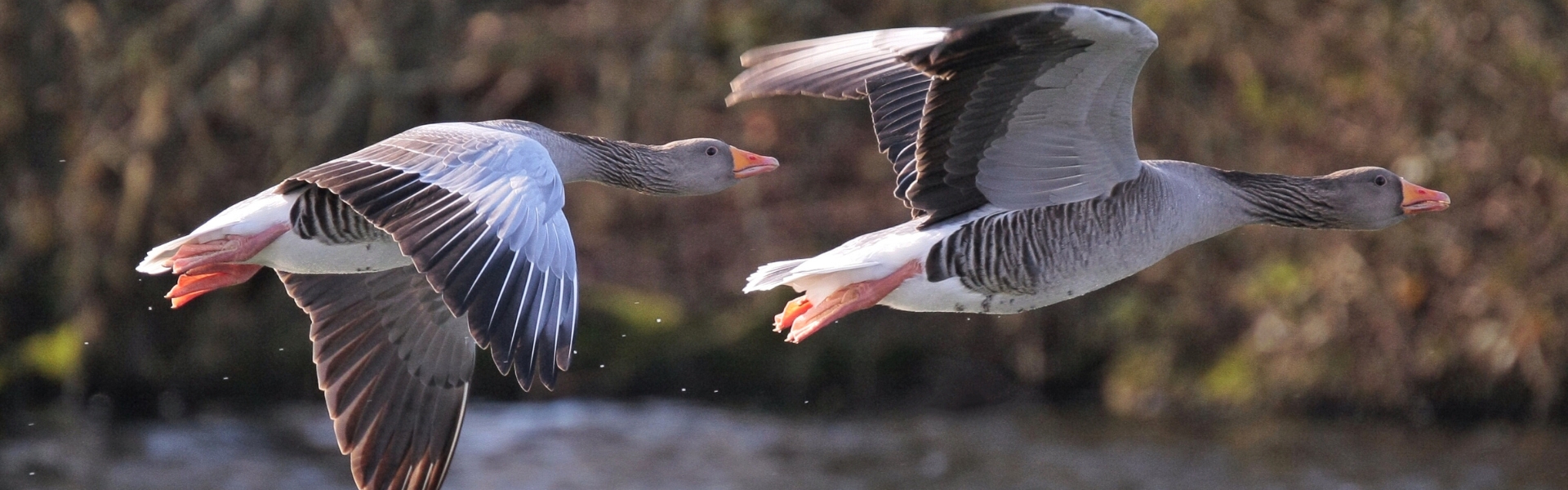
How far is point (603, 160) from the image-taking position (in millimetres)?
7801

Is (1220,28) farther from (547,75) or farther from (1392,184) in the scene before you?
(1392,184)

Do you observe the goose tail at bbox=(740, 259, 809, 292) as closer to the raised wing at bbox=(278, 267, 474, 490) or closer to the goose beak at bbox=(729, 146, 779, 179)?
the goose beak at bbox=(729, 146, 779, 179)

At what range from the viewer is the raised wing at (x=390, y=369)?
7703mm

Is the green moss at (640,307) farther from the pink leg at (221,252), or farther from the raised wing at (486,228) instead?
the raised wing at (486,228)

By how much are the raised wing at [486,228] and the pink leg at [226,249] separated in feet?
1.82

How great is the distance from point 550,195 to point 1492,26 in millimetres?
10889

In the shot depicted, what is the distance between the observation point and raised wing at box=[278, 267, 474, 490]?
7703 millimetres

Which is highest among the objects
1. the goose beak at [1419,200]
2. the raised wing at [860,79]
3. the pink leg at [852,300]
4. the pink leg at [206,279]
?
the raised wing at [860,79]

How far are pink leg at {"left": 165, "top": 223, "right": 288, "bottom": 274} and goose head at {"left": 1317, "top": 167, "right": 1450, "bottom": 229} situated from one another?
422 centimetres

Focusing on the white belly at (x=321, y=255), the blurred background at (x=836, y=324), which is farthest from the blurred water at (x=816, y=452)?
the white belly at (x=321, y=255)

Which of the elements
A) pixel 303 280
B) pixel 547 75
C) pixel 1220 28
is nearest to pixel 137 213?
pixel 547 75

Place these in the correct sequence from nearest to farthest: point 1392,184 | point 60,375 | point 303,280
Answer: point 1392,184, point 303,280, point 60,375

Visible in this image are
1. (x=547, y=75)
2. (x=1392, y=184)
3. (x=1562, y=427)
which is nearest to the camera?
(x=1392, y=184)

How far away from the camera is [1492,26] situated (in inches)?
589
